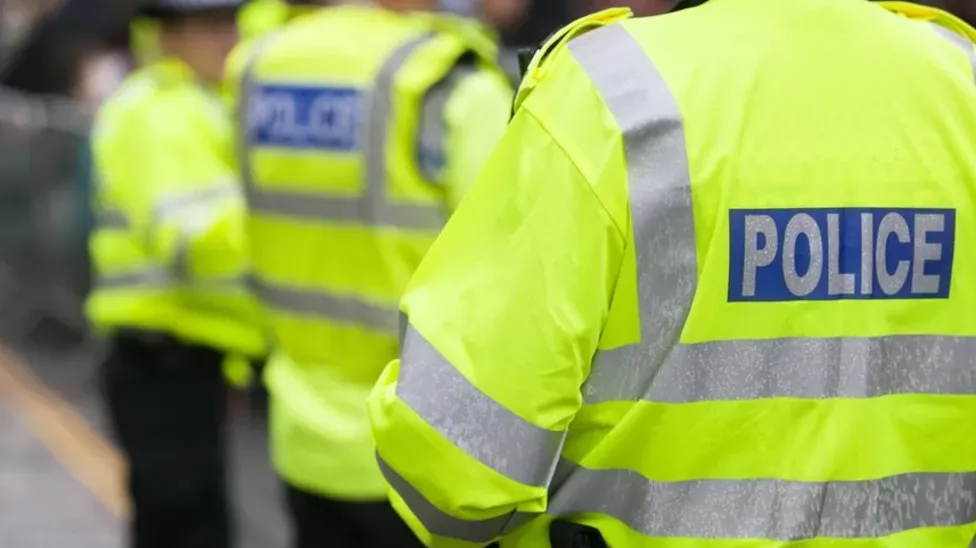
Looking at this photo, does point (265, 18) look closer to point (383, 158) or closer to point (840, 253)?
point (383, 158)

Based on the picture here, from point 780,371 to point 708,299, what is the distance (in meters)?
0.13

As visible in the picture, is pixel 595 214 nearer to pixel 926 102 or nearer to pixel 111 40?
pixel 926 102

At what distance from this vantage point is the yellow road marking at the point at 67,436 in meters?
5.65

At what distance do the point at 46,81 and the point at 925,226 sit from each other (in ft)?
30.6

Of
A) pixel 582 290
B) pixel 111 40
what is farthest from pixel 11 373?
pixel 582 290

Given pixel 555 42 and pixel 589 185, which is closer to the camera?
pixel 589 185

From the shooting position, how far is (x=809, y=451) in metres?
1.63

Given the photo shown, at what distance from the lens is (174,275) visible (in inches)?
137

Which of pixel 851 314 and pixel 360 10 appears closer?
pixel 851 314

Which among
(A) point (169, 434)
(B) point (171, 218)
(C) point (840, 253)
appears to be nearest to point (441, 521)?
(C) point (840, 253)

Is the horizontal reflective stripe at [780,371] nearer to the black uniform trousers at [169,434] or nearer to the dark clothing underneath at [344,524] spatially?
the dark clothing underneath at [344,524]

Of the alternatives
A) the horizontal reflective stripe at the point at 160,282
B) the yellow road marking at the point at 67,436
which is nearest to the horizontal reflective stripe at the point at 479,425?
the horizontal reflective stripe at the point at 160,282

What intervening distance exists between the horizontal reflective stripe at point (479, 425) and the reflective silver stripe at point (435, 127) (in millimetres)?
1050

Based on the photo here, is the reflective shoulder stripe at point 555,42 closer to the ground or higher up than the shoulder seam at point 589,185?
higher up
